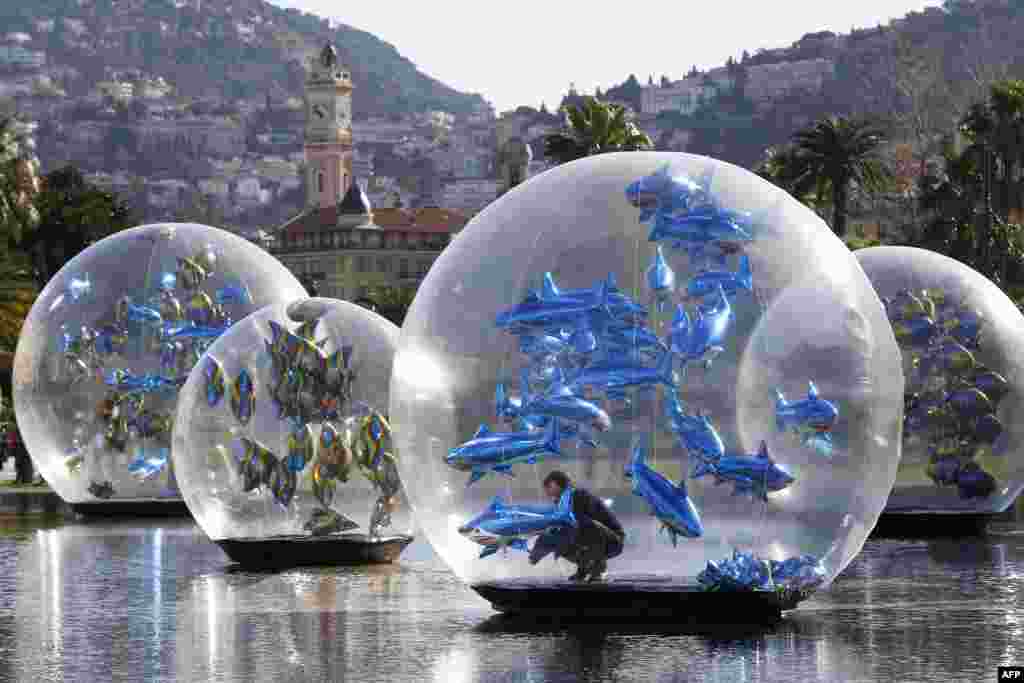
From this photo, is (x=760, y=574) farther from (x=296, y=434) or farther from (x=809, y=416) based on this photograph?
(x=296, y=434)

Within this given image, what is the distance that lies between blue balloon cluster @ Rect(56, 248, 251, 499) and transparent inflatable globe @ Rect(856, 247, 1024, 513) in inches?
340

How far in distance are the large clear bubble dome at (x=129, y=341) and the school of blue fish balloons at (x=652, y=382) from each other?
47.2 feet

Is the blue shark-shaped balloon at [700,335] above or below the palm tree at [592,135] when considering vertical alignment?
below

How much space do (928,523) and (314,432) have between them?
7.72 metres

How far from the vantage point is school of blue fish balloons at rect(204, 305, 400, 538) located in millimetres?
23562

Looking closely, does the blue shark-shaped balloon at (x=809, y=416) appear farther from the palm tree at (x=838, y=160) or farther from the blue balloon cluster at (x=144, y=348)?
the palm tree at (x=838, y=160)

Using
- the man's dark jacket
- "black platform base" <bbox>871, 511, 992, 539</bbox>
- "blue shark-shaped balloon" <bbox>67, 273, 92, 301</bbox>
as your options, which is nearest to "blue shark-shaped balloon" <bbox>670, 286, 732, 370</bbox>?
the man's dark jacket

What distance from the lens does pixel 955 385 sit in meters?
27.6

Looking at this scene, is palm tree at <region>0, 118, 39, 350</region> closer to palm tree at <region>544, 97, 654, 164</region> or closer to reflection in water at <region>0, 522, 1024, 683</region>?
palm tree at <region>544, 97, 654, 164</region>

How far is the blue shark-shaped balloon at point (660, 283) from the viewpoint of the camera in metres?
17.5

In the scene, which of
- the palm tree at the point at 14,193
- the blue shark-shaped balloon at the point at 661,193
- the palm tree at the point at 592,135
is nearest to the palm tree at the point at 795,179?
the palm tree at the point at 592,135

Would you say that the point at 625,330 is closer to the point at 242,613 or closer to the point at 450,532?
the point at 450,532

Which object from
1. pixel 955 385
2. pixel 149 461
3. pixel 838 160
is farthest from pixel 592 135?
pixel 955 385

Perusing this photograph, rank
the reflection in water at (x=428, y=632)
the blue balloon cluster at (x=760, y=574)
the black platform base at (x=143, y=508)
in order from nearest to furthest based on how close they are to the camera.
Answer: the reflection in water at (x=428, y=632), the blue balloon cluster at (x=760, y=574), the black platform base at (x=143, y=508)
